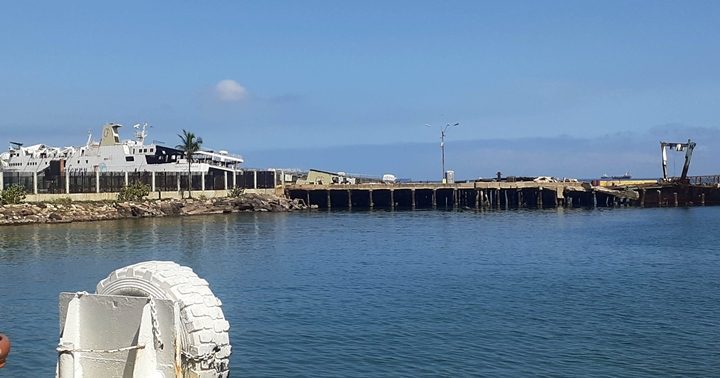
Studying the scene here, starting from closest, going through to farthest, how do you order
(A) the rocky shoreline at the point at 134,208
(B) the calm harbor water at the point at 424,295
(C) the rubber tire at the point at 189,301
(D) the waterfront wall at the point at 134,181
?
(C) the rubber tire at the point at 189,301, (B) the calm harbor water at the point at 424,295, (A) the rocky shoreline at the point at 134,208, (D) the waterfront wall at the point at 134,181

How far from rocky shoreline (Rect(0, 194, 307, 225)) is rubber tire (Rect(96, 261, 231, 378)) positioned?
68.2 meters

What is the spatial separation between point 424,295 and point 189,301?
20.2m

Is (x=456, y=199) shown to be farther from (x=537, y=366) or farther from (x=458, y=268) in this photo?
(x=537, y=366)

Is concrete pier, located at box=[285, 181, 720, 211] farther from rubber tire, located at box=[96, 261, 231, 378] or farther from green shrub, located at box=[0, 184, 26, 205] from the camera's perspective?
rubber tire, located at box=[96, 261, 231, 378]

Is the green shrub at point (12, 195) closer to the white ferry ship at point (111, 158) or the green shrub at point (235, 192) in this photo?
the white ferry ship at point (111, 158)

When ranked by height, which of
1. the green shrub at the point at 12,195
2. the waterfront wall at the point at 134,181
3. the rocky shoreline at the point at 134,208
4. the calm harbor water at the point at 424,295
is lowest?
the calm harbor water at the point at 424,295

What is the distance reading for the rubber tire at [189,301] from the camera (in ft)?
25.8

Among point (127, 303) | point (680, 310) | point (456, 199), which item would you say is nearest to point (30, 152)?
point (456, 199)

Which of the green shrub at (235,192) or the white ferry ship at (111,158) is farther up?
the white ferry ship at (111,158)

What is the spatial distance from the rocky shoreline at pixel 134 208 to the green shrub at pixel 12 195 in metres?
1.48

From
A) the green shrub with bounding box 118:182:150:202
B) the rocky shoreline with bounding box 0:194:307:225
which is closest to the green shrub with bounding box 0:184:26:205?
the rocky shoreline with bounding box 0:194:307:225

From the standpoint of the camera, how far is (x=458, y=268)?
1431 inches

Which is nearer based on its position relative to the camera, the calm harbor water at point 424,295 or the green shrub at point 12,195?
the calm harbor water at point 424,295

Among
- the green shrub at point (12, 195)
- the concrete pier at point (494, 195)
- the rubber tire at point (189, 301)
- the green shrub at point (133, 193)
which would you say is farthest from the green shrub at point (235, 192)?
the rubber tire at point (189, 301)
